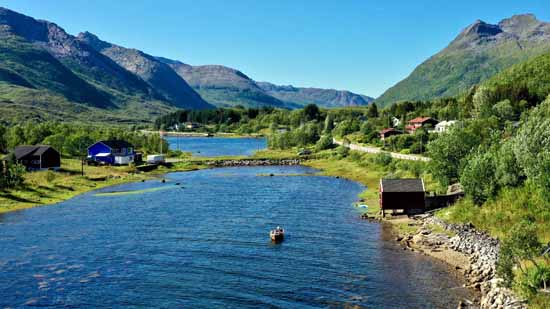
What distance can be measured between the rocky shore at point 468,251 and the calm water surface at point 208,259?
1870 millimetres

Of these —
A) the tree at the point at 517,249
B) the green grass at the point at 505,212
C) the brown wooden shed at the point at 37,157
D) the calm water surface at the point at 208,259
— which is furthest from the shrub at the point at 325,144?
the tree at the point at 517,249

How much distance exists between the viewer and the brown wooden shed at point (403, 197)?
70.0 metres

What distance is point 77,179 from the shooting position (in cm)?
10594

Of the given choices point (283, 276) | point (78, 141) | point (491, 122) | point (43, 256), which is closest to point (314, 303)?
point (283, 276)

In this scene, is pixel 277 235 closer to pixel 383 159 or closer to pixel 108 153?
pixel 383 159

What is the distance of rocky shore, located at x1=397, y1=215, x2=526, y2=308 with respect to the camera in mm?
36906

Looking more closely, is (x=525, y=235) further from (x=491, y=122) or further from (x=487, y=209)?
(x=491, y=122)

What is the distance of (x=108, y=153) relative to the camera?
136875 mm

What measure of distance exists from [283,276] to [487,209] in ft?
93.3

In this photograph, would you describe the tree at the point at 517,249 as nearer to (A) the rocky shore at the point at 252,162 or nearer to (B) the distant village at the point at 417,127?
(A) the rocky shore at the point at 252,162

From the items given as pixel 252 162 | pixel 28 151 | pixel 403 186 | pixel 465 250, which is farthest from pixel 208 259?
pixel 252 162

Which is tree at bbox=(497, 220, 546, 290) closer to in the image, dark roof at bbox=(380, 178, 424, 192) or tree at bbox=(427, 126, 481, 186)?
dark roof at bbox=(380, 178, 424, 192)

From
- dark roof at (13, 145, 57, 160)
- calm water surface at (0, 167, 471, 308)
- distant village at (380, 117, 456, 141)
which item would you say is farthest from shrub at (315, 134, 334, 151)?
dark roof at (13, 145, 57, 160)

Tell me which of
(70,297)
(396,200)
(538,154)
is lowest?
(70,297)
